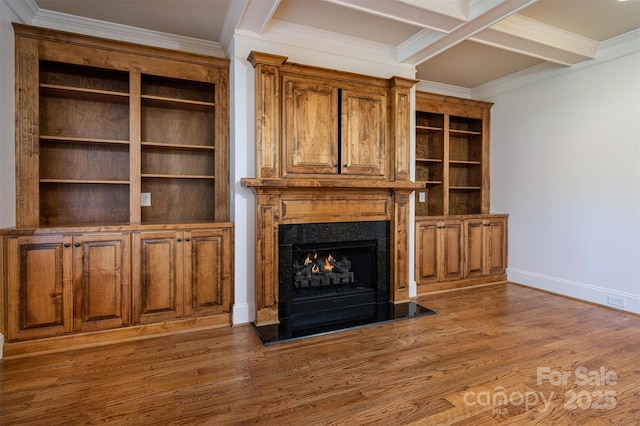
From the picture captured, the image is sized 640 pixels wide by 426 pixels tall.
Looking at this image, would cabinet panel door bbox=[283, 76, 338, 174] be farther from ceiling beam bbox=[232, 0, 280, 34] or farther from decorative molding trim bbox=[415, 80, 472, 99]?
decorative molding trim bbox=[415, 80, 472, 99]

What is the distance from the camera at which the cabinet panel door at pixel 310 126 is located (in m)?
3.21

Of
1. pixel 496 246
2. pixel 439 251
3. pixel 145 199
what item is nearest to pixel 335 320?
pixel 439 251

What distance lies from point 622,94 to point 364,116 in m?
2.74

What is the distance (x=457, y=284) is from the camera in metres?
4.31

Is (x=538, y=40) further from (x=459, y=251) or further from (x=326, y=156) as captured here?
(x=459, y=251)

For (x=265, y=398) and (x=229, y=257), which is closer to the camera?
(x=265, y=398)

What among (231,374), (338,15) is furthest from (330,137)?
(231,374)

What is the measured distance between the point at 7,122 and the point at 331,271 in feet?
10.4

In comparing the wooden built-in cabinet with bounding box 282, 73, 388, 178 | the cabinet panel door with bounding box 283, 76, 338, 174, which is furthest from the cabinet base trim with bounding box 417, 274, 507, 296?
the cabinet panel door with bounding box 283, 76, 338, 174

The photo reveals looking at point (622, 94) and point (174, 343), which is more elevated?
point (622, 94)

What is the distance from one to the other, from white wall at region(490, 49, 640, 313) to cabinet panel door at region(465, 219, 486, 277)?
1.84ft

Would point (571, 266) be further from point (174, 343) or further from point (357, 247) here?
point (174, 343)

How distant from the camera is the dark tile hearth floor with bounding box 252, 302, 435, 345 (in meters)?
2.87

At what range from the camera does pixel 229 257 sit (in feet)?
10.2
